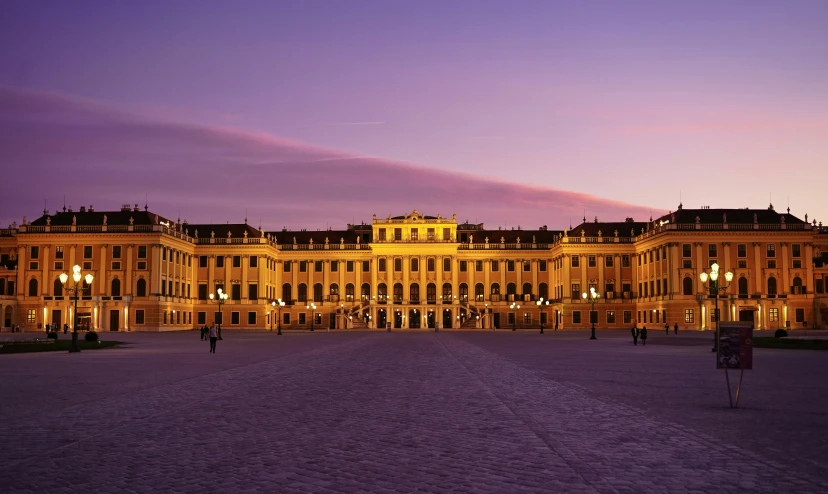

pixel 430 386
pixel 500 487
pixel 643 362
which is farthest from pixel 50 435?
pixel 643 362

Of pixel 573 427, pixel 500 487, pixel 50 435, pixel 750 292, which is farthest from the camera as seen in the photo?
pixel 750 292

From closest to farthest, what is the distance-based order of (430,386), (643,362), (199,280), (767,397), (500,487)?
(500,487) < (767,397) < (430,386) < (643,362) < (199,280)

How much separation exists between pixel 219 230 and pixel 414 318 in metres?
29.6

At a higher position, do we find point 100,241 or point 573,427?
point 100,241

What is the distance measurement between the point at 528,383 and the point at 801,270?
8109 centimetres

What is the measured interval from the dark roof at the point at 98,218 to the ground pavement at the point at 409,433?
2953 inches

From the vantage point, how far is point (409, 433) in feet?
39.2

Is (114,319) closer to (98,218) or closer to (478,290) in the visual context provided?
(98,218)

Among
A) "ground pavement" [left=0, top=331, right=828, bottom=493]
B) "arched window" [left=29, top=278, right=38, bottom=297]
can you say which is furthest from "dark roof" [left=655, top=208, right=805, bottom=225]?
"ground pavement" [left=0, top=331, right=828, bottom=493]

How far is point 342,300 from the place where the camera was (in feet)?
380

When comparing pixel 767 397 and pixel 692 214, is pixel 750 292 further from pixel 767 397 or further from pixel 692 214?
pixel 767 397

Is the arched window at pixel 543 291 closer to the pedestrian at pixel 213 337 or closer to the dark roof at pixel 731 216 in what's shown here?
the dark roof at pixel 731 216

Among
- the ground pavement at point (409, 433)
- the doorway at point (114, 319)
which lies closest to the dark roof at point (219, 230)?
the doorway at point (114, 319)

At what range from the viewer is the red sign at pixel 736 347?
14.3 meters
